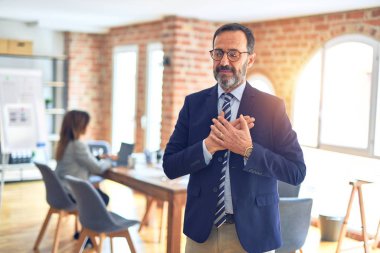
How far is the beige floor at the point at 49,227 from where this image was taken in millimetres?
4758

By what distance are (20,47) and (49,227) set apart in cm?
352

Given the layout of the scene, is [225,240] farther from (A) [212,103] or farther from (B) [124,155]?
(B) [124,155]

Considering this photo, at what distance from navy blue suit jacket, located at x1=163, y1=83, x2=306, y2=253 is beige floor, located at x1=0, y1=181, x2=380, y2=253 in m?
3.01

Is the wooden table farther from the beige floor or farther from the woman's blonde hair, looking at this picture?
the beige floor

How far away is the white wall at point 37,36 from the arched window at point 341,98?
438cm

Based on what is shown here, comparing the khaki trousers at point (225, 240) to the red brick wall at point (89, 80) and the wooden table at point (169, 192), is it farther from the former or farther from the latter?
the red brick wall at point (89, 80)

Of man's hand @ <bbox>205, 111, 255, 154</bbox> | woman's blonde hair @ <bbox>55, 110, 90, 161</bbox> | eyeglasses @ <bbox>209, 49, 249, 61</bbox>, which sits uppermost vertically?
eyeglasses @ <bbox>209, 49, 249, 61</bbox>

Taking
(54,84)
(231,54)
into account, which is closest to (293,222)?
(231,54)

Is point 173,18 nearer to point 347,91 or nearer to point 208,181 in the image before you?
point 347,91

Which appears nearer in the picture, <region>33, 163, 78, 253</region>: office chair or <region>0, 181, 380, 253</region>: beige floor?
<region>33, 163, 78, 253</region>: office chair

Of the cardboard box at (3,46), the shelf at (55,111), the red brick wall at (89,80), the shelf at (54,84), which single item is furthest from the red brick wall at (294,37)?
the cardboard box at (3,46)

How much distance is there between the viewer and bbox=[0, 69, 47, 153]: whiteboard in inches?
269

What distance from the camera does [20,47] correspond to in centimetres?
775

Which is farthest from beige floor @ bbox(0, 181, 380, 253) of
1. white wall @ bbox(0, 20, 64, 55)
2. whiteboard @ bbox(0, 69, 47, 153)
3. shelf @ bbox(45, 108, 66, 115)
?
white wall @ bbox(0, 20, 64, 55)
